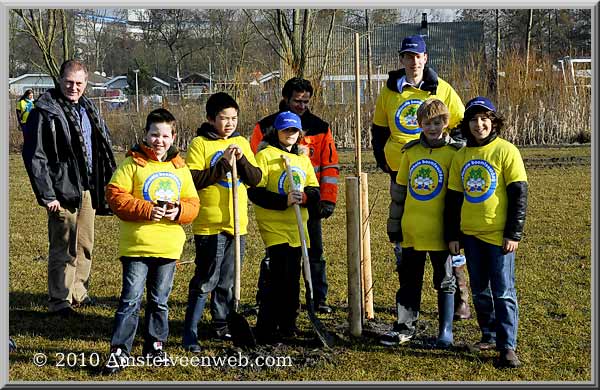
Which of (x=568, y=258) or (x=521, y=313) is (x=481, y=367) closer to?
(x=521, y=313)

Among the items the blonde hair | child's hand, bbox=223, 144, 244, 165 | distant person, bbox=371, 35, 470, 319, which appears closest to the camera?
child's hand, bbox=223, 144, 244, 165

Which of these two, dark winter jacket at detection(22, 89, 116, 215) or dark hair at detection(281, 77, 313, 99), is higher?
dark hair at detection(281, 77, 313, 99)

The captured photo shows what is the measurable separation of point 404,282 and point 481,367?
860 mm

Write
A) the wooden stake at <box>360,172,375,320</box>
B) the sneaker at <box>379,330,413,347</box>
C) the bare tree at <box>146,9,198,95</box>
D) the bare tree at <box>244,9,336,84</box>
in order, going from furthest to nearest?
the bare tree at <box>146,9,198,95</box> < the bare tree at <box>244,9,336,84</box> < the wooden stake at <box>360,172,375,320</box> < the sneaker at <box>379,330,413,347</box>

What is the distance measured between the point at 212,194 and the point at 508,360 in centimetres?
237

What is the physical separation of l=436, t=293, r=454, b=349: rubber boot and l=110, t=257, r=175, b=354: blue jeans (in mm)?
1975

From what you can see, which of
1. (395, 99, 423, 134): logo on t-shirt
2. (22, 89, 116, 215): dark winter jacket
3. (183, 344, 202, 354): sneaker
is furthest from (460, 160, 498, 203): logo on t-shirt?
(22, 89, 116, 215): dark winter jacket

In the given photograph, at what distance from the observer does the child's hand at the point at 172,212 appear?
494 centimetres

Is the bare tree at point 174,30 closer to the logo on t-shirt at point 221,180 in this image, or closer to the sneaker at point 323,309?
the sneaker at point 323,309

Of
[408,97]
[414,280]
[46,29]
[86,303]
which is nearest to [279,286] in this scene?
[414,280]

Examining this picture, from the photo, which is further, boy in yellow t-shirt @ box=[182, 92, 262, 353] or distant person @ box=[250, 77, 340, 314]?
distant person @ box=[250, 77, 340, 314]

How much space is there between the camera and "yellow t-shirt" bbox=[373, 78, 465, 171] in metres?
5.98

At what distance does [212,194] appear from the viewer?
548 centimetres

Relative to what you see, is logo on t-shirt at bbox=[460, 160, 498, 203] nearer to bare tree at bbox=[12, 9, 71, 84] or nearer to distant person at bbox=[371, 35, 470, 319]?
distant person at bbox=[371, 35, 470, 319]
